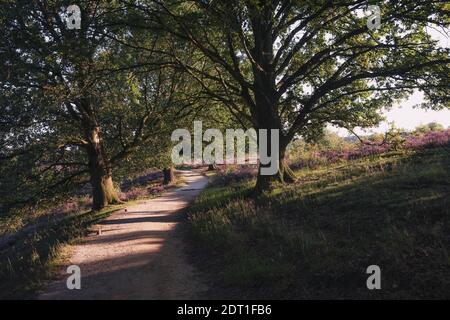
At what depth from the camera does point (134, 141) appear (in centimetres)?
2317

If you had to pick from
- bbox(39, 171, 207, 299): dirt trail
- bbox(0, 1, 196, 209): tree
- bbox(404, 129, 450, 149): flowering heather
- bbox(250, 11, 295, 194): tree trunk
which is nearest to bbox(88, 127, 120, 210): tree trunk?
bbox(0, 1, 196, 209): tree

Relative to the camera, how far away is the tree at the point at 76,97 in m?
15.4

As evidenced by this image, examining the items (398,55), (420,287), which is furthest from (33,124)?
(420,287)

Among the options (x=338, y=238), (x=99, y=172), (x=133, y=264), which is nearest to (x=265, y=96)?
(x=338, y=238)

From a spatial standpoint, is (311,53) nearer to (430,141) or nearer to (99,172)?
(430,141)

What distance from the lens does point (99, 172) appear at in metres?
22.5

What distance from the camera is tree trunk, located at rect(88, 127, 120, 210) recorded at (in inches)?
882

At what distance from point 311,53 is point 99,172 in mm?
12378

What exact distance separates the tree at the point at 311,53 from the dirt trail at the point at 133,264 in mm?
4839

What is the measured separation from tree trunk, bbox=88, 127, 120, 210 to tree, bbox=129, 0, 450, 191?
713 centimetres

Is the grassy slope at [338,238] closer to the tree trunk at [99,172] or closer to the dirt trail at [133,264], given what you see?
the dirt trail at [133,264]

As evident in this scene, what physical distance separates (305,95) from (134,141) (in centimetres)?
1004

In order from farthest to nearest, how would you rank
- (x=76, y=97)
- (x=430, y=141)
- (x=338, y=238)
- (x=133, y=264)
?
(x=430, y=141), (x=76, y=97), (x=133, y=264), (x=338, y=238)
